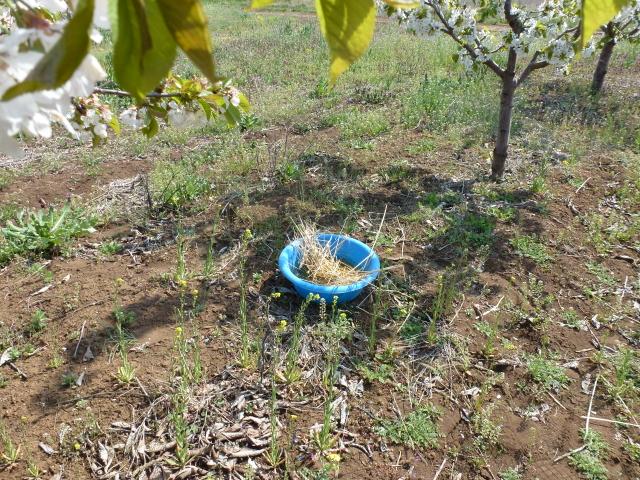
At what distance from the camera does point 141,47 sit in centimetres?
26

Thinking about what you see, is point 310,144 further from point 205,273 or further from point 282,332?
point 282,332

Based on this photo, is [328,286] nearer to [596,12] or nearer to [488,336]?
[488,336]

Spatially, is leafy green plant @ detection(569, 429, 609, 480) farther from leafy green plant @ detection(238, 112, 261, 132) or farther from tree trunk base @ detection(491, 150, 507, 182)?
leafy green plant @ detection(238, 112, 261, 132)

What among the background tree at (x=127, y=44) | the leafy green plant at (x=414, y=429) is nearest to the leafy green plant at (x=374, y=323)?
the leafy green plant at (x=414, y=429)

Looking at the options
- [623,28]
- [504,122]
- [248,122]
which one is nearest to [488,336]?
[504,122]

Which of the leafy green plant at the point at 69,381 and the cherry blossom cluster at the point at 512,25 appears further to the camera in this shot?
the cherry blossom cluster at the point at 512,25

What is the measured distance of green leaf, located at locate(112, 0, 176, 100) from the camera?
258 mm

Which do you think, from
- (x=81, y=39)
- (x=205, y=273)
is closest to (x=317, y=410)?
(x=205, y=273)

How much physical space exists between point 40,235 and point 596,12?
10.6 ft

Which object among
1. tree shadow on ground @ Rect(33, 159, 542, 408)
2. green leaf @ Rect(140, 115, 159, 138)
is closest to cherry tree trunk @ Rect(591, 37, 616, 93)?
tree shadow on ground @ Rect(33, 159, 542, 408)

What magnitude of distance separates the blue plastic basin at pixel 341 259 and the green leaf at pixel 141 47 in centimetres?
223

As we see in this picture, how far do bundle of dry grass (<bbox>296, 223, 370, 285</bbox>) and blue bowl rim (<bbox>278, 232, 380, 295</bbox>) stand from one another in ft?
0.21

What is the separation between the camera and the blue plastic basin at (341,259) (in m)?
2.50

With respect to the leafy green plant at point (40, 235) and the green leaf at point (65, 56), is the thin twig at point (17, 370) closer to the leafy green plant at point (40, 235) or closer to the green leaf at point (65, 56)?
the leafy green plant at point (40, 235)
